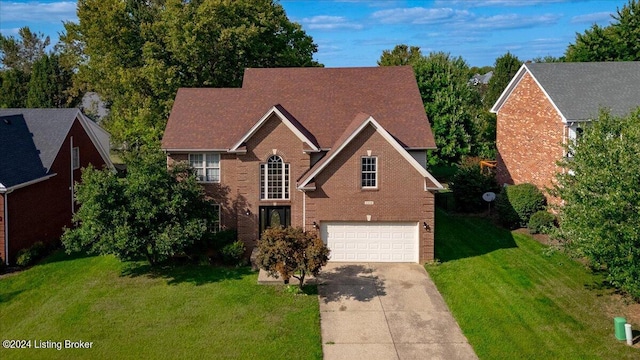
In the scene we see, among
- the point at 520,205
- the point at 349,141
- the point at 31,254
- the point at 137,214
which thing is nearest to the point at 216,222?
the point at 137,214

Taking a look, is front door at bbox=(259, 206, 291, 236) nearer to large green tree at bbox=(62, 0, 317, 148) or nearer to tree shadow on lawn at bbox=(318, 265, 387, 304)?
tree shadow on lawn at bbox=(318, 265, 387, 304)

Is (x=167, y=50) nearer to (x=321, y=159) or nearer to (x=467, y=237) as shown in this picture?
(x=321, y=159)

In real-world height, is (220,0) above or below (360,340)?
above

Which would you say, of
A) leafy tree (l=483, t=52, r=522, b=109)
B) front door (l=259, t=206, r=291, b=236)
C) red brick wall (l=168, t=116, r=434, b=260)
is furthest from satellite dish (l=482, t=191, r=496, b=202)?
leafy tree (l=483, t=52, r=522, b=109)

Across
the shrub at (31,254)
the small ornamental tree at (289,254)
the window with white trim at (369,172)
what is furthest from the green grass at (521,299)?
the shrub at (31,254)

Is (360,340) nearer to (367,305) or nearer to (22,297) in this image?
(367,305)

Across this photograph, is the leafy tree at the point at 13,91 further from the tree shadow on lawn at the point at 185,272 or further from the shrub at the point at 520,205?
the shrub at the point at 520,205

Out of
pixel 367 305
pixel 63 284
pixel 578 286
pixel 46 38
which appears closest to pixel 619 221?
pixel 578 286
